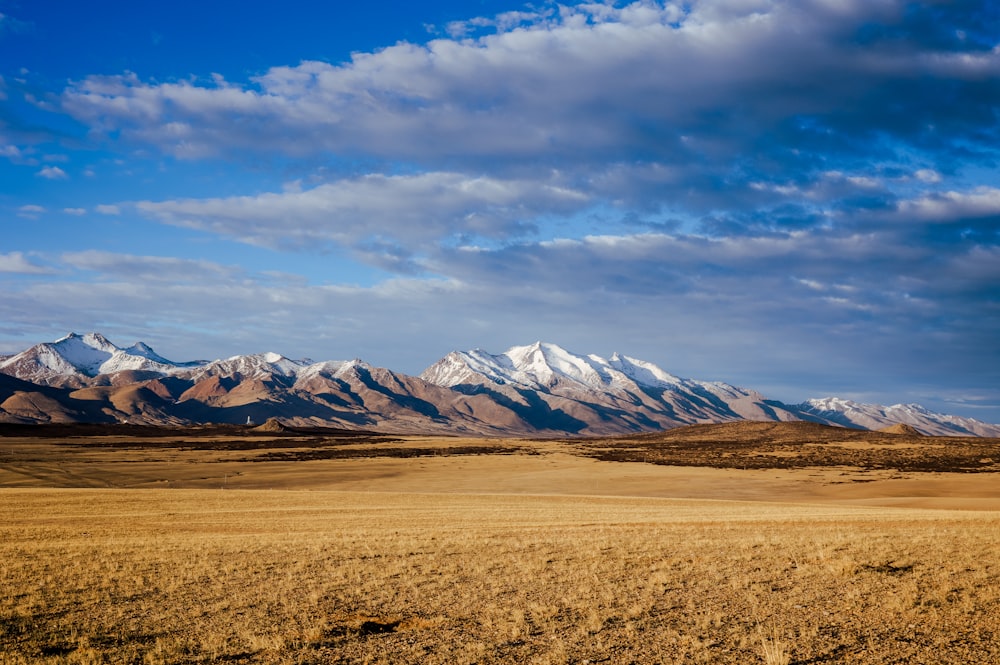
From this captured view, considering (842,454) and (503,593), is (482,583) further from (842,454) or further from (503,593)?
(842,454)

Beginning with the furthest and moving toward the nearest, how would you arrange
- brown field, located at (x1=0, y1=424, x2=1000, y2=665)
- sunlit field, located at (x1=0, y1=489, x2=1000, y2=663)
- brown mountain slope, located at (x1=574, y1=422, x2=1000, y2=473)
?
brown mountain slope, located at (x1=574, y1=422, x2=1000, y2=473) < brown field, located at (x1=0, y1=424, x2=1000, y2=665) < sunlit field, located at (x1=0, y1=489, x2=1000, y2=663)

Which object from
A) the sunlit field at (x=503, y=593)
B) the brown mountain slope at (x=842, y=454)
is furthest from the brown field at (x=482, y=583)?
the brown mountain slope at (x=842, y=454)

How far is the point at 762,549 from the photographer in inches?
840

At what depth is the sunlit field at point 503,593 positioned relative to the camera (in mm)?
11328

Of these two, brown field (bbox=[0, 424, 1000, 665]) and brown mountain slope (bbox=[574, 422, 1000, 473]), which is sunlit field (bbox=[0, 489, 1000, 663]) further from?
brown mountain slope (bbox=[574, 422, 1000, 473])

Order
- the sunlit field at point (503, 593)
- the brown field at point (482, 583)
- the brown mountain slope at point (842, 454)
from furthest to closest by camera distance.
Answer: the brown mountain slope at point (842, 454), the brown field at point (482, 583), the sunlit field at point (503, 593)

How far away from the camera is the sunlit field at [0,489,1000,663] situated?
11328 mm

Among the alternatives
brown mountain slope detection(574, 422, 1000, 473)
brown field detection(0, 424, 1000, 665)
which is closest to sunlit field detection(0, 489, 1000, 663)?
brown field detection(0, 424, 1000, 665)

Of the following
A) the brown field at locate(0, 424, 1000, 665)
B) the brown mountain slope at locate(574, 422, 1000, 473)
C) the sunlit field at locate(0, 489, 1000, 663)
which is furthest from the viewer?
the brown mountain slope at locate(574, 422, 1000, 473)

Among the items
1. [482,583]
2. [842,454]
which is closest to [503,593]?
[482,583]

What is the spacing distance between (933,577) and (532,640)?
10540 millimetres

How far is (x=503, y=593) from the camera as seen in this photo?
15.5 meters

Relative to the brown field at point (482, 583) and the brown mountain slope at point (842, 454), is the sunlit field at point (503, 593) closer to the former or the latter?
the brown field at point (482, 583)

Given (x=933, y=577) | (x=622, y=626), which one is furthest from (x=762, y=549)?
(x=622, y=626)
